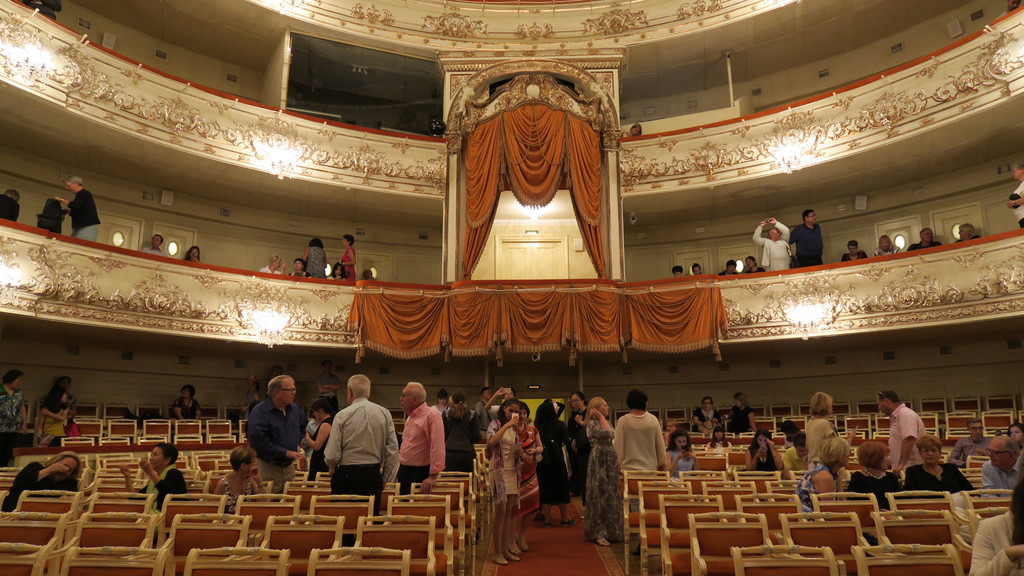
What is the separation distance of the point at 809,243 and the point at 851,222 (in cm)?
311

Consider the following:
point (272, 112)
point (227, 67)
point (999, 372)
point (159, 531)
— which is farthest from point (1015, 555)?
point (227, 67)

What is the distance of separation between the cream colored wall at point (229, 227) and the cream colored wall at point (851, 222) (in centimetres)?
598

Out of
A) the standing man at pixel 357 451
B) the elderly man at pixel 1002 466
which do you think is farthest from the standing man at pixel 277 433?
the elderly man at pixel 1002 466

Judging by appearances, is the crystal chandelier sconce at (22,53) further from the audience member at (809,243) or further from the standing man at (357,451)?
the audience member at (809,243)

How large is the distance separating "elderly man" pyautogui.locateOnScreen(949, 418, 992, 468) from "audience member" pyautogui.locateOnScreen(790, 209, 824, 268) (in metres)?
6.82

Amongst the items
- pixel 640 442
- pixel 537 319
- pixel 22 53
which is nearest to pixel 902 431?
pixel 640 442

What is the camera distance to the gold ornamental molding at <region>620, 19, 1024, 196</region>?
11.7 m

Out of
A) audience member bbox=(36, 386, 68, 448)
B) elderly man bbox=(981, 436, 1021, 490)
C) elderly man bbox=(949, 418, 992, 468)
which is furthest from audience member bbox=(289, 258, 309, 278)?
elderly man bbox=(981, 436, 1021, 490)

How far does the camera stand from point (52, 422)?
10766mm

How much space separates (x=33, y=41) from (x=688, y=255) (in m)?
14.8

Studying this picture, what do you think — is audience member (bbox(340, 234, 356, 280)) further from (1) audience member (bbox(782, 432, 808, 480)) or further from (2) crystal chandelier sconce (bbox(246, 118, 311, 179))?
(1) audience member (bbox(782, 432, 808, 480))

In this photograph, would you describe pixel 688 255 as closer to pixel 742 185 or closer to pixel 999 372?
pixel 742 185

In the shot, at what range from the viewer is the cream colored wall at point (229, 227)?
13836 mm

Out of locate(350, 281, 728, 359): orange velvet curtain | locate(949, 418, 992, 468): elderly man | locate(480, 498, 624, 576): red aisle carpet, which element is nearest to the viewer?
locate(480, 498, 624, 576): red aisle carpet
